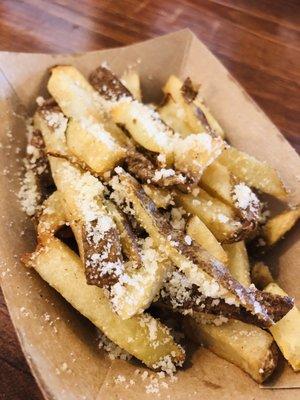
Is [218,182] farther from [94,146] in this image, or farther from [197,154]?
[94,146]

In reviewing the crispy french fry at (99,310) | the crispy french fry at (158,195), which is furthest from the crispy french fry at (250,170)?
the crispy french fry at (99,310)

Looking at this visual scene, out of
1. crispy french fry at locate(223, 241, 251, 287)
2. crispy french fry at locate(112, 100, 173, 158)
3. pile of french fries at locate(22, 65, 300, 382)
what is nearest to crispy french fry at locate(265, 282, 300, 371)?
pile of french fries at locate(22, 65, 300, 382)

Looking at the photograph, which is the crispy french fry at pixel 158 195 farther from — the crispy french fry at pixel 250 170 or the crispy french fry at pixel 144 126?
the crispy french fry at pixel 250 170

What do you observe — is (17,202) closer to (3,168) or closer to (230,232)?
(3,168)

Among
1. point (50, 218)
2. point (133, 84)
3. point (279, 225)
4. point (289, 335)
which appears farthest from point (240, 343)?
point (133, 84)

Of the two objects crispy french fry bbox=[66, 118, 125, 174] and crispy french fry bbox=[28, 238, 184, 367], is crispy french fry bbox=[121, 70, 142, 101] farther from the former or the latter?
crispy french fry bbox=[28, 238, 184, 367]

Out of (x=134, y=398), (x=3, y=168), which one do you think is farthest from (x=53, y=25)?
(x=134, y=398)
